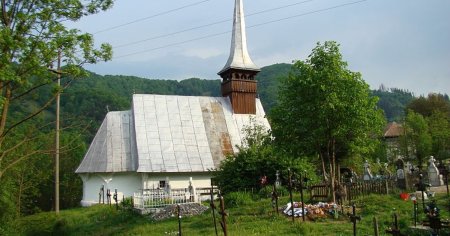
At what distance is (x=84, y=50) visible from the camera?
34.9ft

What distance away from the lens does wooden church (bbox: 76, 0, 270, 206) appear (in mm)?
29625

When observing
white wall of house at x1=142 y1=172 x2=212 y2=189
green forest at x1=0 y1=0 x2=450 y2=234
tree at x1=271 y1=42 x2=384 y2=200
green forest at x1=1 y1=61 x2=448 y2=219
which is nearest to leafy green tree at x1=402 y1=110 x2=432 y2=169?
green forest at x1=0 y1=0 x2=450 y2=234

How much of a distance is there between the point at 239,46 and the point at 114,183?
15.7 meters

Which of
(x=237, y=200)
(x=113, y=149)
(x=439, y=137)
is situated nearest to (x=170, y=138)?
(x=113, y=149)

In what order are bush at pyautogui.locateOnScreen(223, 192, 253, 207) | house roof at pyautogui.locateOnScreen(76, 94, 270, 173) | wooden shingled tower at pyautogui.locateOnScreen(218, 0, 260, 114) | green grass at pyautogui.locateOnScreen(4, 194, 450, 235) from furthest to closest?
wooden shingled tower at pyautogui.locateOnScreen(218, 0, 260, 114) < house roof at pyautogui.locateOnScreen(76, 94, 270, 173) < bush at pyautogui.locateOnScreen(223, 192, 253, 207) < green grass at pyautogui.locateOnScreen(4, 194, 450, 235)

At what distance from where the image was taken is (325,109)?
17047mm

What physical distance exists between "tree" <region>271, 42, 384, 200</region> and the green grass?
8.10ft

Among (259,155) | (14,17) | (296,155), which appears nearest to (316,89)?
(296,155)

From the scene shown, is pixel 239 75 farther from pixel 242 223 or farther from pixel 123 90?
pixel 123 90

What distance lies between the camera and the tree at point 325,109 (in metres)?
17.3

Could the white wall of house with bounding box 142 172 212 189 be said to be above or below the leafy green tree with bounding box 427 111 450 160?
below

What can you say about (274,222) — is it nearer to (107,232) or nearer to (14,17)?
(107,232)

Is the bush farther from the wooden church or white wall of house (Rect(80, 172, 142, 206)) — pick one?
white wall of house (Rect(80, 172, 142, 206))

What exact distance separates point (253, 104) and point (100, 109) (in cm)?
4067
